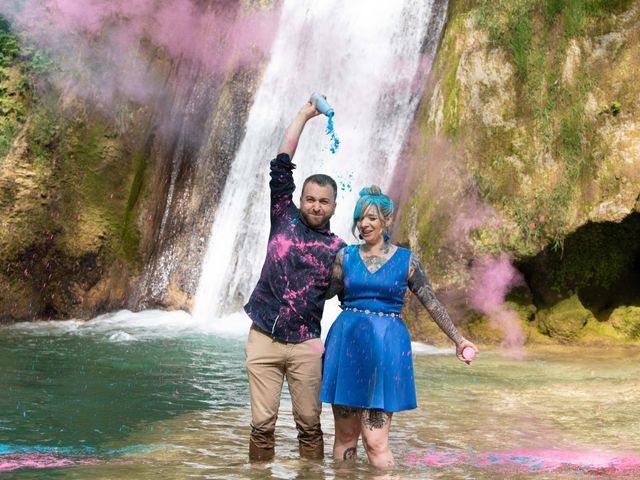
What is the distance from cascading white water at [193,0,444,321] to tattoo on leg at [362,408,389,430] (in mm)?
8507

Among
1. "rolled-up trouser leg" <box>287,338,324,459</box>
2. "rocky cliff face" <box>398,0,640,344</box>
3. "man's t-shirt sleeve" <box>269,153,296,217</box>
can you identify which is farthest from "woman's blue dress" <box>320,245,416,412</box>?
"rocky cliff face" <box>398,0,640,344</box>

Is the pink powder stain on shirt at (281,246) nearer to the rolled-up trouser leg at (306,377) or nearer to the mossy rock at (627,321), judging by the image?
the rolled-up trouser leg at (306,377)

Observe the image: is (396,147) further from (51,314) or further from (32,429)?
(32,429)

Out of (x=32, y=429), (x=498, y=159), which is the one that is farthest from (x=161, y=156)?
(x=32, y=429)

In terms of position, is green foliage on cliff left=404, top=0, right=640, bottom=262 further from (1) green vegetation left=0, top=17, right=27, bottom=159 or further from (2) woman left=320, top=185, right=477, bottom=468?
(1) green vegetation left=0, top=17, right=27, bottom=159

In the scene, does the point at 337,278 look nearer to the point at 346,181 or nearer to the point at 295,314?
the point at 295,314

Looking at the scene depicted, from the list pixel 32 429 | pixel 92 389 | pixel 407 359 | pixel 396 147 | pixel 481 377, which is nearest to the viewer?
pixel 407 359

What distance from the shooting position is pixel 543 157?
10812mm

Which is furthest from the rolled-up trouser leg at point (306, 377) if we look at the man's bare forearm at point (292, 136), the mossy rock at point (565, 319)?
the mossy rock at point (565, 319)

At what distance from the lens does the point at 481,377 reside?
867 cm

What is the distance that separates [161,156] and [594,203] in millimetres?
7764

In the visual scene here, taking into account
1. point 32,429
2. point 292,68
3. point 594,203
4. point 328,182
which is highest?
point 292,68

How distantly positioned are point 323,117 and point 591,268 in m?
5.23

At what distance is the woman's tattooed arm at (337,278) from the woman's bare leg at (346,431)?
610 mm
